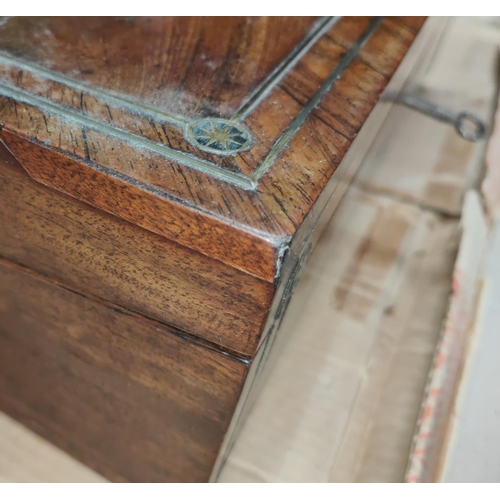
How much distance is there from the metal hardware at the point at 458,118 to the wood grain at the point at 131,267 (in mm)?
1153

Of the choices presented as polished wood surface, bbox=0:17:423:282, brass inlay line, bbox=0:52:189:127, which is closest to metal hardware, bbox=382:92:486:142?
polished wood surface, bbox=0:17:423:282

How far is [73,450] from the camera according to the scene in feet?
2.83

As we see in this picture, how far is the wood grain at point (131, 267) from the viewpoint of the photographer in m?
0.48

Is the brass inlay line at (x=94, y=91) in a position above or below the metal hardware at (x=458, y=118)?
above

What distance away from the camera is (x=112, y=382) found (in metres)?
0.68

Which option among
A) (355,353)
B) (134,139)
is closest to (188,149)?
(134,139)

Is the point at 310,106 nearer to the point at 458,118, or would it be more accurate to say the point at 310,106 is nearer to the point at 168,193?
the point at 168,193

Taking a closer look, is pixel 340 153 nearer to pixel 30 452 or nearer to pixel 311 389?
pixel 311 389

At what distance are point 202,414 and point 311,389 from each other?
0.42 metres

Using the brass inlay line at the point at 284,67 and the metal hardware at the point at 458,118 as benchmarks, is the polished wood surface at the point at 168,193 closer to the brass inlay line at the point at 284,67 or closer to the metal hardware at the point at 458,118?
the brass inlay line at the point at 284,67

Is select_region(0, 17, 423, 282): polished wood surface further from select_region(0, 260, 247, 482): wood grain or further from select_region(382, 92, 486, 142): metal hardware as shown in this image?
select_region(382, 92, 486, 142): metal hardware

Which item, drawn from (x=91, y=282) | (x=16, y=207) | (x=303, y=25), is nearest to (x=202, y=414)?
(x=91, y=282)

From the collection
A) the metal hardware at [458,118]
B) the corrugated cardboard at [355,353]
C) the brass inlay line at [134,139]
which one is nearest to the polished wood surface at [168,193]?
the brass inlay line at [134,139]

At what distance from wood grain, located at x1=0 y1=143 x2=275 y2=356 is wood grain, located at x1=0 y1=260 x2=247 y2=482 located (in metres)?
0.03
